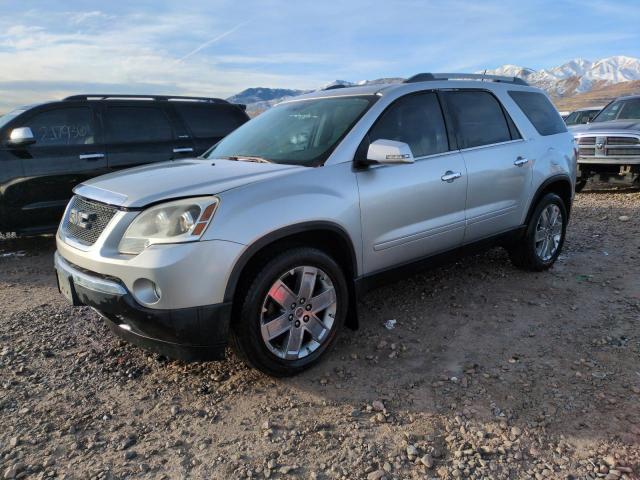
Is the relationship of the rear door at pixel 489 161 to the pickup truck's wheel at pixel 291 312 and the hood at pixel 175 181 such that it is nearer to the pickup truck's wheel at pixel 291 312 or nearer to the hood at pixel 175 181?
the pickup truck's wheel at pixel 291 312

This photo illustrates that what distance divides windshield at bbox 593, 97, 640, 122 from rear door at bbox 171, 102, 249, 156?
7.77m

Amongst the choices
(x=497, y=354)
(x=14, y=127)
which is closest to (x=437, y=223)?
(x=497, y=354)

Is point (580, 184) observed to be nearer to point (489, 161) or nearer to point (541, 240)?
point (541, 240)

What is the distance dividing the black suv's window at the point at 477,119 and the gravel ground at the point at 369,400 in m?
1.36

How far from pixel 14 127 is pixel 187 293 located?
175 inches

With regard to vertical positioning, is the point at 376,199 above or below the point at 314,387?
above

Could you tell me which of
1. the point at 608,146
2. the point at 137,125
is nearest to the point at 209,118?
the point at 137,125

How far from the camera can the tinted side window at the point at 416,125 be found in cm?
358

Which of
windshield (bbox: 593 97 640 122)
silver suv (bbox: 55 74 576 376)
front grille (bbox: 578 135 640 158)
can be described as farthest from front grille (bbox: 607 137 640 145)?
silver suv (bbox: 55 74 576 376)

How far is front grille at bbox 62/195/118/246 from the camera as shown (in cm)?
295

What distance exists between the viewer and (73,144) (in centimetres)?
602

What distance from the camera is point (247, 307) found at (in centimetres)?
279

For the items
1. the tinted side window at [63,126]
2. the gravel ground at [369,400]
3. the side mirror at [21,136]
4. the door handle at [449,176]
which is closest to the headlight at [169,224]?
the gravel ground at [369,400]

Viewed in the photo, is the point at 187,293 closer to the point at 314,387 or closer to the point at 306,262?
the point at 306,262
